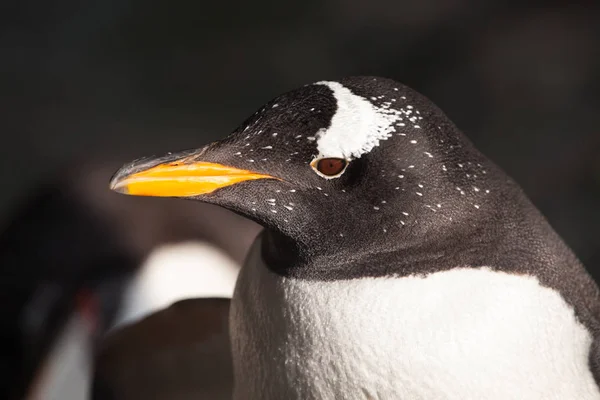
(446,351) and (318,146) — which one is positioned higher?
(318,146)

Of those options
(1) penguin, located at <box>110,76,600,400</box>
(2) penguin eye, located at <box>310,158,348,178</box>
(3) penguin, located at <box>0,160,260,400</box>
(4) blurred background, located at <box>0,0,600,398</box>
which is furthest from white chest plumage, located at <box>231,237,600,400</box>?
(4) blurred background, located at <box>0,0,600,398</box>

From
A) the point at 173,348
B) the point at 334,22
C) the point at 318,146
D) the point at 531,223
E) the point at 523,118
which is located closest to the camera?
the point at 318,146

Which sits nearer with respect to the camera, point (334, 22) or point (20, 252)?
point (20, 252)

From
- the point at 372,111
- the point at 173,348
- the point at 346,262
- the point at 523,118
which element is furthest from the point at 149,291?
the point at 523,118

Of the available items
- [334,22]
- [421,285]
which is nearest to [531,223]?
[421,285]

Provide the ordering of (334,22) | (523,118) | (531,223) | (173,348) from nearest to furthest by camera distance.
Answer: (531,223), (173,348), (523,118), (334,22)

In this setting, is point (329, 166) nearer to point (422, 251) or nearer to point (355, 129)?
point (355, 129)

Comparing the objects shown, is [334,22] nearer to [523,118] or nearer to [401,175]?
[523,118]

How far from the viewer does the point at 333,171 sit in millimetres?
1088

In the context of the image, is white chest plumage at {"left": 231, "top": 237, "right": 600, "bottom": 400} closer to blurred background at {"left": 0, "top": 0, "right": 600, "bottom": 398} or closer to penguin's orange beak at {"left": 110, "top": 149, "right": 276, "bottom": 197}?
penguin's orange beak at {"left": 110, "top": 149, "right": 276, "bottom": 197}

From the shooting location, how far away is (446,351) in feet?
3.68

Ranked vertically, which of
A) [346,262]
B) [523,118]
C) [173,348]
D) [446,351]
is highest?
[346,262]

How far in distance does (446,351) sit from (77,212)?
112 cm

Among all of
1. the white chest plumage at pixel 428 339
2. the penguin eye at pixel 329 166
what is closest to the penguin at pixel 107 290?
the white chest plumage at pixel 428 339
